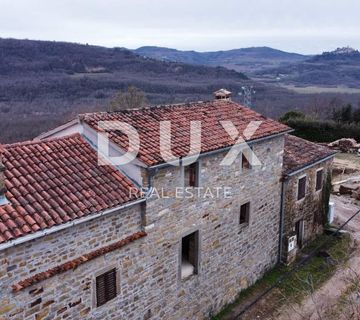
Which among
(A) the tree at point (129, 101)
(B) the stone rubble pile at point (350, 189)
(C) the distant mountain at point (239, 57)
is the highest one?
(C) the distant mountain at point (239, 57)

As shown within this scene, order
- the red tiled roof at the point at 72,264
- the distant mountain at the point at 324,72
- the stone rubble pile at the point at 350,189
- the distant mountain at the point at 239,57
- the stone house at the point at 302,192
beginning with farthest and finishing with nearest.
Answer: the distant mountain at the point at 239,57 < the distant mountain at the point at 324,72 < the stone rubble pile at the point at 350,189 < the stone house at the point at 302,192 < the red tiled roof at the point at 72,264

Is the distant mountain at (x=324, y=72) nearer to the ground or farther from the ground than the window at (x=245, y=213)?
farther from the ground

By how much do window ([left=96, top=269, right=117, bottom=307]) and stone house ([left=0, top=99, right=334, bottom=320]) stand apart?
0.02 meters

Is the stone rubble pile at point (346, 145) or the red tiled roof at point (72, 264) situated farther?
the stone rubble pile at point (346, 145)

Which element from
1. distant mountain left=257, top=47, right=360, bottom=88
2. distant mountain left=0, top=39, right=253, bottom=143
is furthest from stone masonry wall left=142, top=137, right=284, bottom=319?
distant mountain left=257, top=47, right=360, bottom=88

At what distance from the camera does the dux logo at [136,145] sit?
10438 mm

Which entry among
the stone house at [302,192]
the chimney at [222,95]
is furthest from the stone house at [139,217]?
the stone house at [302,192]

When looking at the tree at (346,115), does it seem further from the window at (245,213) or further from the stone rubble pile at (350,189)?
the window at (245,213)

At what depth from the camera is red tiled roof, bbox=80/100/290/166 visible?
10.9m

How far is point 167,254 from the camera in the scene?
11.1 metres

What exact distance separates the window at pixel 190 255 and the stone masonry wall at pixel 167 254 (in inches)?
7.3

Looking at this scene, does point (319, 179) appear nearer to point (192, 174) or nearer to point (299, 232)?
point (299, 232)

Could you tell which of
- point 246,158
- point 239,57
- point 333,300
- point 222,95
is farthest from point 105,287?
point 239,57

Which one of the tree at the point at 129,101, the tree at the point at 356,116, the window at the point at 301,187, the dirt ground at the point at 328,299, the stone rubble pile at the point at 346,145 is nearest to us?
the dirt ground at the point at 328,299
